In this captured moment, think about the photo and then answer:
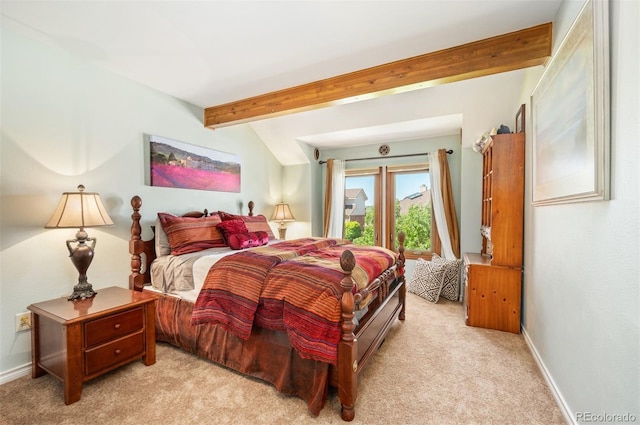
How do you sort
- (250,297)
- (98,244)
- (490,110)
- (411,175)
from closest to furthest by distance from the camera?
(250,297) < (98,244) < (490,110) < (411,175)

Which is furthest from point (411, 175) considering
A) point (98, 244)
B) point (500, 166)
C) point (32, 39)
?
point (32, 39)

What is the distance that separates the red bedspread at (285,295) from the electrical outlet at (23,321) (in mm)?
1185

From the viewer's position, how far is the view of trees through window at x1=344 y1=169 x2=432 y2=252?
14.9 feet

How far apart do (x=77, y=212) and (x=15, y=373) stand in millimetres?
1224

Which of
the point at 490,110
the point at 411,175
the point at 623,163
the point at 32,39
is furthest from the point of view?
the point at 411,175

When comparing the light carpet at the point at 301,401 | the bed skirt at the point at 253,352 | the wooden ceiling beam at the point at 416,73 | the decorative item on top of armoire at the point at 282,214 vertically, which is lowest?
the light carpet at the point at 301,401

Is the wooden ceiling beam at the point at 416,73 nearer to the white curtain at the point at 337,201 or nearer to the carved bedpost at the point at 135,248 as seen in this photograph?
the carved bedpost at the point at 135,248

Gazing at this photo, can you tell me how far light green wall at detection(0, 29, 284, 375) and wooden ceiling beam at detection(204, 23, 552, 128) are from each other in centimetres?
113

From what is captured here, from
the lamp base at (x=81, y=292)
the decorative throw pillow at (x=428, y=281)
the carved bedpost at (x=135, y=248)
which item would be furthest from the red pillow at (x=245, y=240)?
the decorative throw pillow at (x=428, y=281)

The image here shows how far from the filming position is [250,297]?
193 cm

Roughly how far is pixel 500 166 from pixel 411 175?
6.27 feet

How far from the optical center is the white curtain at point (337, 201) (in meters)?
4.96

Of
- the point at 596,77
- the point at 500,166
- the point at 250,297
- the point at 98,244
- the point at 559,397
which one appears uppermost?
the point at 596,77

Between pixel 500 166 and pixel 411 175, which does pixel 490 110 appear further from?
pixel 411 175
